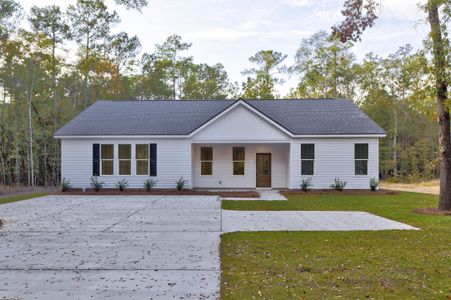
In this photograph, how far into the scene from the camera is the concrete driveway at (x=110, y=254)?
187 inches

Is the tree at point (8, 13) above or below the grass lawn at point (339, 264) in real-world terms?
above

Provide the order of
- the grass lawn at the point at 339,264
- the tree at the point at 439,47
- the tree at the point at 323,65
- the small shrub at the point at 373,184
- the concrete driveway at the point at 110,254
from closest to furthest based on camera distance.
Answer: the grass lawn at the point at 339,264 < the concrete driveway at the point at 110,254 < the tree at the point at 439,47 < the small shrub at the point at 373,184 < the tree at the point at 323,65

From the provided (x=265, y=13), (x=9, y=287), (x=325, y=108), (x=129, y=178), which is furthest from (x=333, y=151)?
(x=9, y=287)

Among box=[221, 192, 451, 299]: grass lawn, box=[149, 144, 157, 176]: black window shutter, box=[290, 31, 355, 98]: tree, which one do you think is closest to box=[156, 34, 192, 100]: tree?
box=[290, 31, 355, 98]: tree

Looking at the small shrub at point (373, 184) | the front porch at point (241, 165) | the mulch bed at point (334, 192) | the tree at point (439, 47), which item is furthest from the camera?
the front porch at point (241, 165)

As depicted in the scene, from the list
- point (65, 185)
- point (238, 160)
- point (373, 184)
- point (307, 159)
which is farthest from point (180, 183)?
point (373, 184)

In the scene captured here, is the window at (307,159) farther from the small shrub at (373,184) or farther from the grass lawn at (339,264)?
the grass lawn at (339,264)

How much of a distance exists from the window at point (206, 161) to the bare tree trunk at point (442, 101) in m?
11.5

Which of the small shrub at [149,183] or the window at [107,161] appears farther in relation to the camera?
the window at [107,161]

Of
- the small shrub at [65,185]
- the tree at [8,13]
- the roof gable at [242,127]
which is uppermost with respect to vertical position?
the tree at [8,13]

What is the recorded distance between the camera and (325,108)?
21266 millimetres

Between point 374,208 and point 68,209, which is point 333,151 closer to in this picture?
point 374,208

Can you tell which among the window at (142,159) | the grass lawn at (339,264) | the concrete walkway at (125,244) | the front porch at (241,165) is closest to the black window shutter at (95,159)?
the window at (142,159)

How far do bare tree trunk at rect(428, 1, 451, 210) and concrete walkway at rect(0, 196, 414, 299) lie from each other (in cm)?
275
